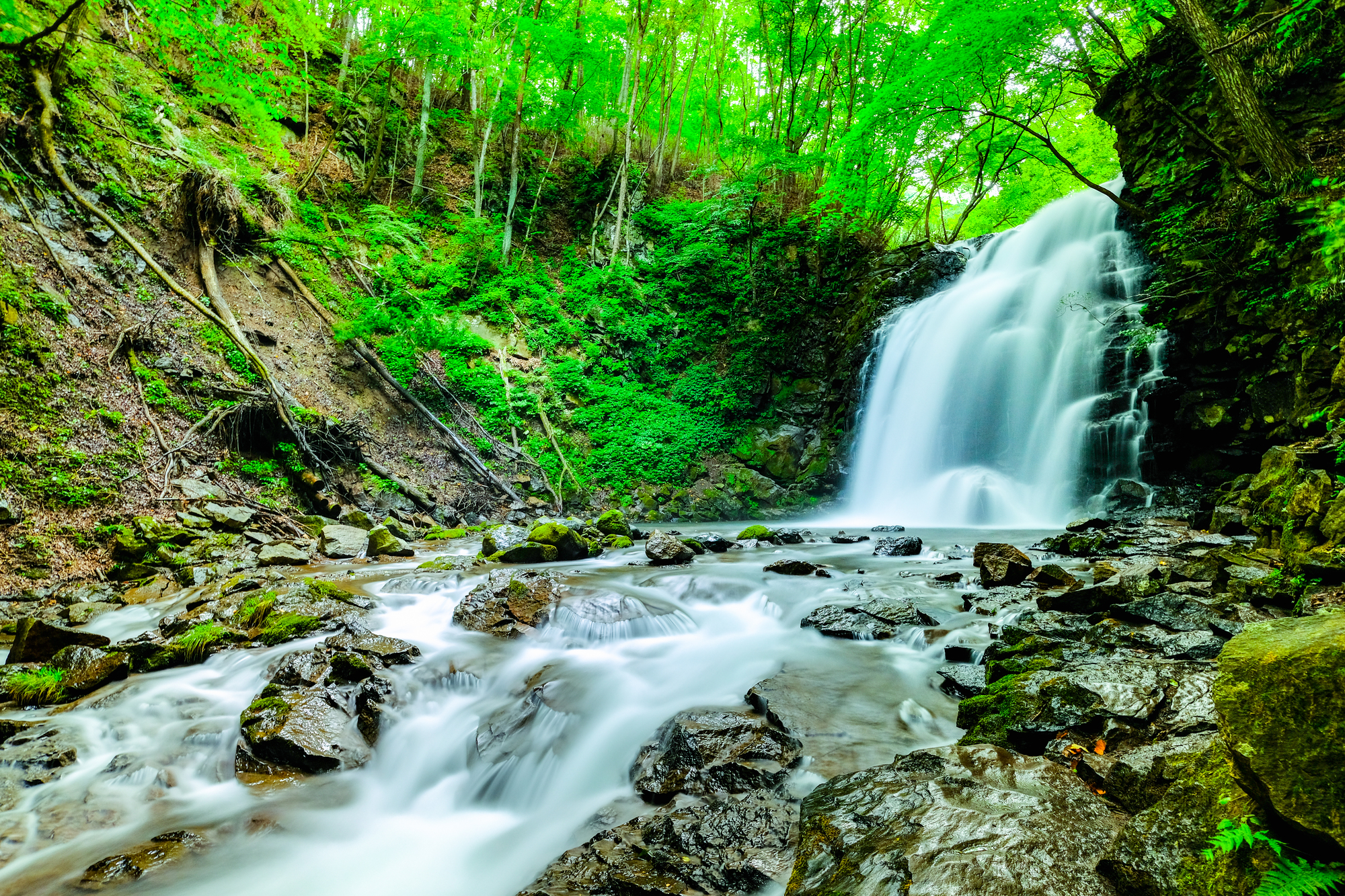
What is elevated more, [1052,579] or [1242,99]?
[1242,99]

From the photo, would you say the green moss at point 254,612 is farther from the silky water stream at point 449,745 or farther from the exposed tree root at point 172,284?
the exposed tree root at point 172,284

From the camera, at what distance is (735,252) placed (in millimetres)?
17641

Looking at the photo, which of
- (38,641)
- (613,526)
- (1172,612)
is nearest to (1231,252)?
(1172,612)

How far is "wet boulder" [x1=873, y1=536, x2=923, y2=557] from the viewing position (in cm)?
847

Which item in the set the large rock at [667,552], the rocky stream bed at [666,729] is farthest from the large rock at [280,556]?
the large rock at [667,552]

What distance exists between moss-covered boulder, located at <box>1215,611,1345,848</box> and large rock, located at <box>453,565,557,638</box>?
5.03m

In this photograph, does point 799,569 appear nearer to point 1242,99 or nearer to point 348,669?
point 348,669

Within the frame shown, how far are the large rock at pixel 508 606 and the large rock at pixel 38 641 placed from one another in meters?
2.76

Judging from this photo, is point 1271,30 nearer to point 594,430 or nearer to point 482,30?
point 594,430

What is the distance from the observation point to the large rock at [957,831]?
169 centimetres

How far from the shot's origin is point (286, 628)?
485 cm

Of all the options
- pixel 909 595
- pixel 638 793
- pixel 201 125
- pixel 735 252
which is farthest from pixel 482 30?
pixel 638 793

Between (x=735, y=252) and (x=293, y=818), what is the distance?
17230 mm

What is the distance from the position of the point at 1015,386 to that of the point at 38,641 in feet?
48.6
